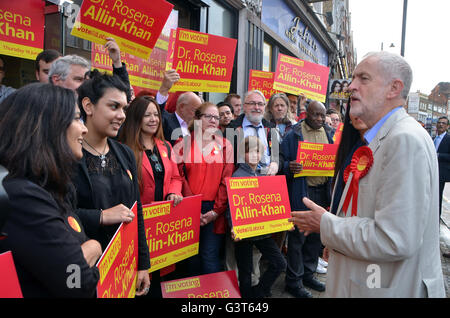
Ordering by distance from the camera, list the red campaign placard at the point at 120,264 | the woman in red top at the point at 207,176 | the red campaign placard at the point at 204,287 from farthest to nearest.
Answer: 1. the woman in red top at the point at 207,176
2. the red campaign placard at the point at 204,287
3. the red campaign placard at the point at 120,264

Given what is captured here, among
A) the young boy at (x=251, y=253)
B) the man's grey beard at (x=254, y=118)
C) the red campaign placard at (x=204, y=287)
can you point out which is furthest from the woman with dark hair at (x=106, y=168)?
the man's grey beard at (x=254, y=118)

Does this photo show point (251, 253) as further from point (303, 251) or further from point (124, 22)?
point (124, 22)

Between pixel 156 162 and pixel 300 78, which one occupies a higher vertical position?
pixel 300 78

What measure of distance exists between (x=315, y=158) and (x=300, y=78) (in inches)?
82.8

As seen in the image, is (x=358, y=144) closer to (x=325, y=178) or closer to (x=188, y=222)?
(x=188, y=222)

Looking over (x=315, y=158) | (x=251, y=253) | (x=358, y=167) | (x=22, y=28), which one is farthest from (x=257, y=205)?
(x=22, y=28)

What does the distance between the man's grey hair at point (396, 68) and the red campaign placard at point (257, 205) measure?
1.82 m

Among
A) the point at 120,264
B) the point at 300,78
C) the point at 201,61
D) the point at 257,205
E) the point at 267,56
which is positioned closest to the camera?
the point at 120,264

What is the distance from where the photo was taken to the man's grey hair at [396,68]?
5.13 ft

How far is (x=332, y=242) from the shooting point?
5.00 feet

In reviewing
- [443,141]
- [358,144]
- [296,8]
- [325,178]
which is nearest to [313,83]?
[325,178]

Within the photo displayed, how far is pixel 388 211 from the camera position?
1.34m

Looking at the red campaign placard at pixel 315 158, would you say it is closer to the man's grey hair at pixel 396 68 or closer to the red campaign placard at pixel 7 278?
the man's grey hair at pixel 396 68

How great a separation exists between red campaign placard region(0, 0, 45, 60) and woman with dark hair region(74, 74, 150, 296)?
131 centimetres
